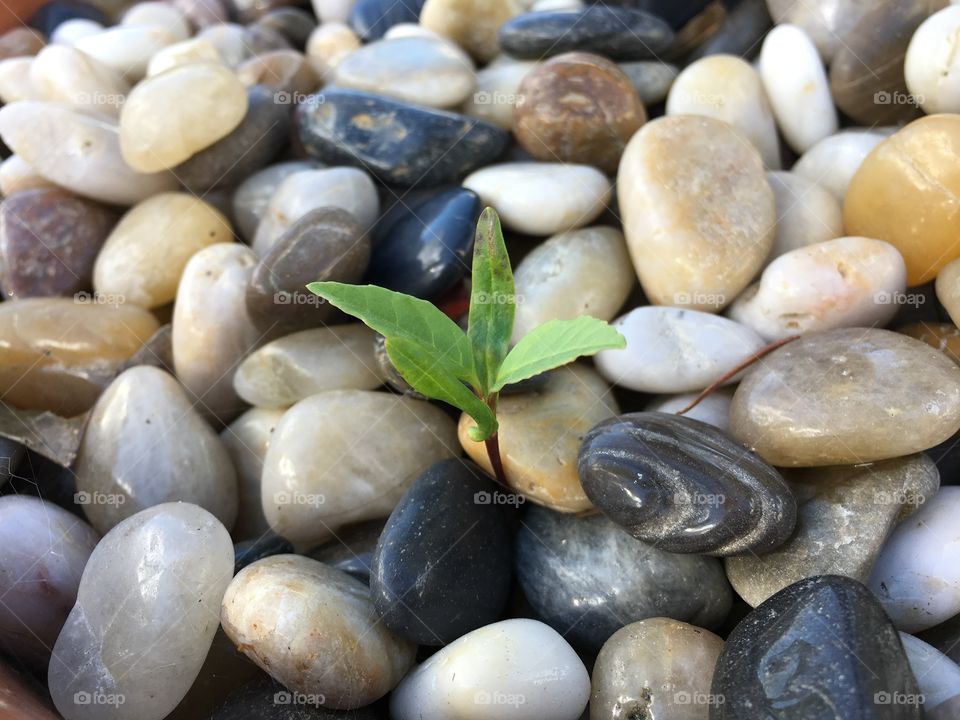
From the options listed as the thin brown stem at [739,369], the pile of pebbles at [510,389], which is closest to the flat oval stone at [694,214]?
the pile of pebbles at [510,389]

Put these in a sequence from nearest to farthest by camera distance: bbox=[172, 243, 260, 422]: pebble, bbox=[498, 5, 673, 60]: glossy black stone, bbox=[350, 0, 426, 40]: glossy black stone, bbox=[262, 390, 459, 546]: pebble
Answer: bbox=[262, 390, 459, 546]: pebble < bbox=[172, 243, 260, 422]: pebble < bbox=[498, 5, 673, 60]: glossy black stone < bbox=[350, 0, 426, 40]: glossy black stone

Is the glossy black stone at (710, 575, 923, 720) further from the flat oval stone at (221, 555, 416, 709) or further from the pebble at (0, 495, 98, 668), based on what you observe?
the pebble at (0, 495, 98, 668)

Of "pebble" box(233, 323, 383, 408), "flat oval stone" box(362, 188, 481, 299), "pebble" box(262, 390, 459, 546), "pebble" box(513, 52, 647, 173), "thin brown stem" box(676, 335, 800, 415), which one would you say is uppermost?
"pebble" box(513, 52, 647, 173)

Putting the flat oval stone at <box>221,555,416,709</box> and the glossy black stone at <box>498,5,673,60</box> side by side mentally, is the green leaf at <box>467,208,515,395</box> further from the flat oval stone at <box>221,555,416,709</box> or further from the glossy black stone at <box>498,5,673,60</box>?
the glossy black stone at <box>498,5,673,60</box>

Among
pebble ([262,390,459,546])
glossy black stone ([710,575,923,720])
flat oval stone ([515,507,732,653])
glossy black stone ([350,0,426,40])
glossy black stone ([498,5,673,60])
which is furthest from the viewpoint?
glossy black stone ([350,0,426,40])

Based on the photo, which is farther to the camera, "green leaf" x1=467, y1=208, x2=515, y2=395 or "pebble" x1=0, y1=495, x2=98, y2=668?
"pebble" x1=0, y1=495, x2=98, y2=668

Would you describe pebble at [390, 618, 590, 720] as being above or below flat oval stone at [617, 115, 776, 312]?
below

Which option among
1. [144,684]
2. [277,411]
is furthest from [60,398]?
[144,684]

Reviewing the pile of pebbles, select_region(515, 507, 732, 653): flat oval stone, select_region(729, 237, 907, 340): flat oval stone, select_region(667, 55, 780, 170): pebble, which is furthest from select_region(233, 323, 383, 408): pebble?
select_region(667, 55, 780, 170): pebble

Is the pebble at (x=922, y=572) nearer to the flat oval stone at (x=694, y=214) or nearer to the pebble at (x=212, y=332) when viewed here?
the flat oval stone at (x=694, y=214)
